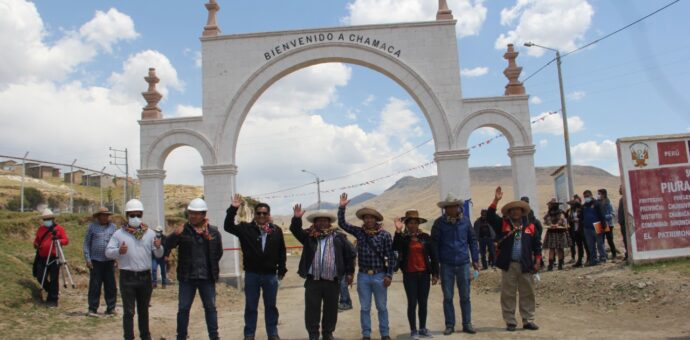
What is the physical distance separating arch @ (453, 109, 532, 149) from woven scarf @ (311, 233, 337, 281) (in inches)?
354

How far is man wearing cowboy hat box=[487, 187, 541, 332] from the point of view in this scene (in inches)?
296

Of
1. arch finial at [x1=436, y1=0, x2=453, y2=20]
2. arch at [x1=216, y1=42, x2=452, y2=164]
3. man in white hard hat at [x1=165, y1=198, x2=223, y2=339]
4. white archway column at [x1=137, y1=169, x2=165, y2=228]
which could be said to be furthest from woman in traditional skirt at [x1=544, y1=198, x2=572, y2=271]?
white archway column at [x1=137, y1=169, x2=165, y2=228]

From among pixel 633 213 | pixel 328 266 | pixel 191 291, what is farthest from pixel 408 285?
pixel 633 213

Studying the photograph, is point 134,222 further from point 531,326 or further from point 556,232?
point 556,232

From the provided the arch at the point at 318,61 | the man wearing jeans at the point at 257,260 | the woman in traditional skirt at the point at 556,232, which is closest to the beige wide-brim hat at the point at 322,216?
the man wearing jeans at the point at 257,260

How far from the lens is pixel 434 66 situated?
600 inches

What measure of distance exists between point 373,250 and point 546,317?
137 inches

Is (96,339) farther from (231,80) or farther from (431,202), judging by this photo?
(431,202)

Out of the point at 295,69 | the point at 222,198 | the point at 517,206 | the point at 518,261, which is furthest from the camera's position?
the point at 295,69

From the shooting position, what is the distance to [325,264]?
6723 millimetres

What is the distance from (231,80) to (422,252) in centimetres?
1008

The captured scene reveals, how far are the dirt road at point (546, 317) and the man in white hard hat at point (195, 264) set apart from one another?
5.07ft

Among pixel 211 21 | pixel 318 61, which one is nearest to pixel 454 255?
pixel 318 61

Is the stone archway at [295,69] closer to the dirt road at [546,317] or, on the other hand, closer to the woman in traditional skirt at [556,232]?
the woman in traditional skirt at [556,232]
